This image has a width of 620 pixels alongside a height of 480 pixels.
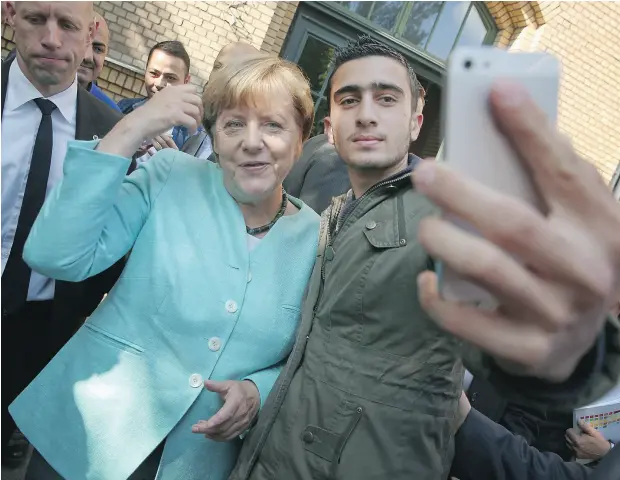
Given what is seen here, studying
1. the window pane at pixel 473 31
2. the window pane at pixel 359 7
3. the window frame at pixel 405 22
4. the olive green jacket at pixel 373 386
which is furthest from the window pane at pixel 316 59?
the olive green jacket at pixel 373 386

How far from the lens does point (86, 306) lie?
1.78 metres

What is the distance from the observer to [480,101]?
511 mm

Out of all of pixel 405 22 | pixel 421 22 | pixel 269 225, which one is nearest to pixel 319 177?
pixel 269 225

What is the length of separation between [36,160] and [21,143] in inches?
3.6

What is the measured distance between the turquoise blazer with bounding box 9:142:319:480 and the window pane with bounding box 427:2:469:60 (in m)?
A: 5.56

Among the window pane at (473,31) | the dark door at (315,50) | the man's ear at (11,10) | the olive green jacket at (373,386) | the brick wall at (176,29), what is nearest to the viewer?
the olive green jacket at (373,386)

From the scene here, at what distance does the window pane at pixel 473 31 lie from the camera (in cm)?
608

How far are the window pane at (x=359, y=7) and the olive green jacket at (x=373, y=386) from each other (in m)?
4.99

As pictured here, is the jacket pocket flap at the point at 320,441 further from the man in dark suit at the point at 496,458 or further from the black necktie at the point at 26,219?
the black necktie at the point at 26,219

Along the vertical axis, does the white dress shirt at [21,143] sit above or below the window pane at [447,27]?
below

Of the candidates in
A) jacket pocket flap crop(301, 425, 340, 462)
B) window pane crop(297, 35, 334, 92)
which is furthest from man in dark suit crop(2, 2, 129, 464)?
window pane crop(297, 35, 334, 92)

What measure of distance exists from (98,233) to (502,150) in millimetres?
1014

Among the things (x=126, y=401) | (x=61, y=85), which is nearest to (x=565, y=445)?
(x=126, y=401)

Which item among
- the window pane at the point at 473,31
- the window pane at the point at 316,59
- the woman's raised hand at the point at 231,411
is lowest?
the woman's raised hand at the point at 231,411
